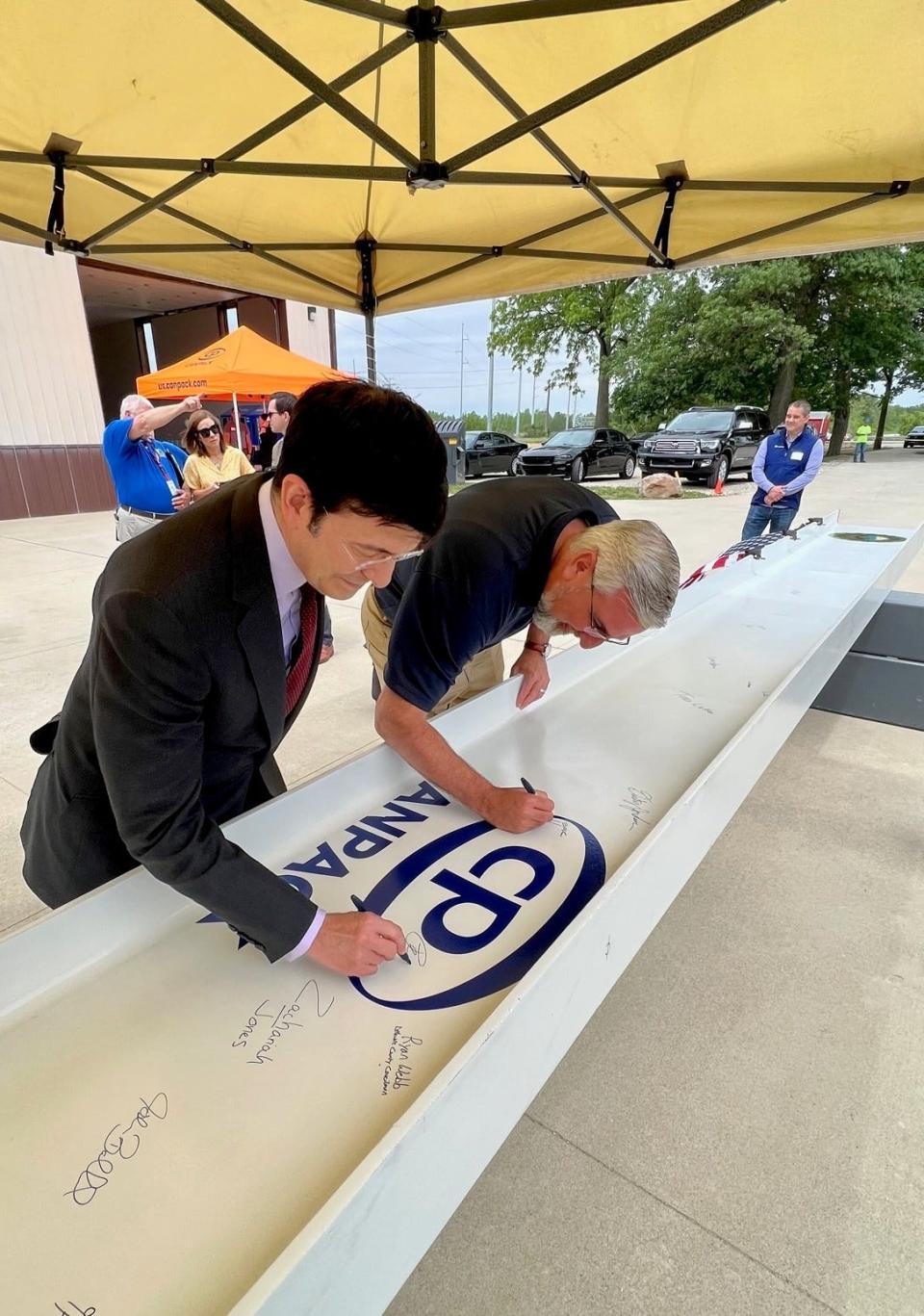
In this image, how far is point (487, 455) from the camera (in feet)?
51.4

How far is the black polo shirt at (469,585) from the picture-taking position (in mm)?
1437

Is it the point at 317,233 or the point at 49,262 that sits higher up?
the point at 49,262

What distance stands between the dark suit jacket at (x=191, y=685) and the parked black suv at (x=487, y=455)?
15167 mm

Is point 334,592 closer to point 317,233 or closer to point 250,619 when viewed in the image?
point 250,619

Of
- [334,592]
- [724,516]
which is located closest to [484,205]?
[334,592]

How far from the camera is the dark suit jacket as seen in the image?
0.79 metres

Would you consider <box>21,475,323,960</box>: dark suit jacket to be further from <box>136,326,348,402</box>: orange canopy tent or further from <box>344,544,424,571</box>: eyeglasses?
<box>136,326,348,402</box>: orange canopy tent

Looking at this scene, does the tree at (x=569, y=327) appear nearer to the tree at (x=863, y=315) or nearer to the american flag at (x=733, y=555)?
the tree at (x=863, y=315)

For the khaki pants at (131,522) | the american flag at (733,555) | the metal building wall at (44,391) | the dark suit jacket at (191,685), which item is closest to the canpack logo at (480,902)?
the dark suit jacket at (191,685)

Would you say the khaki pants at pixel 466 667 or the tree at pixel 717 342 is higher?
the tree at pixel 717 342

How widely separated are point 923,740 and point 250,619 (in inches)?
140

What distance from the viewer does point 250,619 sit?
2.85 feet
